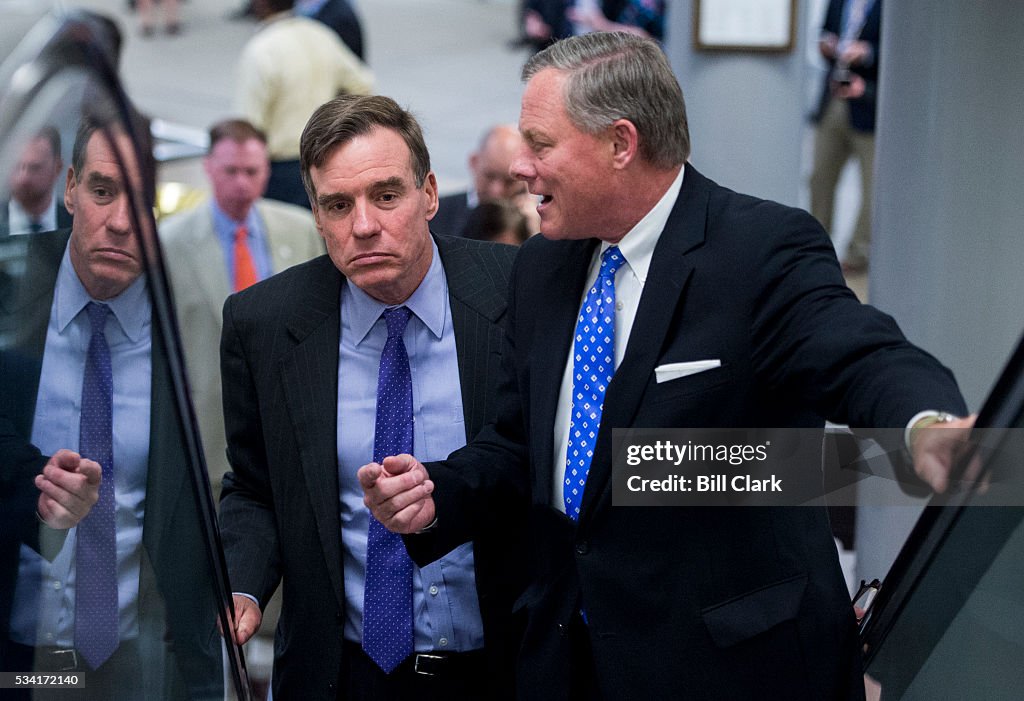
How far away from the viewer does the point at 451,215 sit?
5.94m

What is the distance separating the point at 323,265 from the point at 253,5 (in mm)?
4651

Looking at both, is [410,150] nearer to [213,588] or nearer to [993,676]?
[213,588]

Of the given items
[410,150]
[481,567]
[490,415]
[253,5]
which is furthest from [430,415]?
[253,5]

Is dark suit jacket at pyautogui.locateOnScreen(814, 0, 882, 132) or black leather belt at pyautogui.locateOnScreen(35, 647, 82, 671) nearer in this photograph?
black leather belt at pyautogui.locateOnScreen(35, 647, 82, 671)

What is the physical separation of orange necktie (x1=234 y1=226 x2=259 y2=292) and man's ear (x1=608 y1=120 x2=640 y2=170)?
2.91 meters

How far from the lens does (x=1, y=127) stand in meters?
1.84

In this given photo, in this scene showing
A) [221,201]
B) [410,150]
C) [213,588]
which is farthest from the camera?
[221,201]

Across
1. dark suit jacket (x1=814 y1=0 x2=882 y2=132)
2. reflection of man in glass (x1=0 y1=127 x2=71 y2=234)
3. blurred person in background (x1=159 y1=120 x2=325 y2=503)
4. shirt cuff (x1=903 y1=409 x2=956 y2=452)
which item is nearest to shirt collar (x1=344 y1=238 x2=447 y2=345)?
reflection of man in glass (x1=0 y1=127 x2=71 y2=234)

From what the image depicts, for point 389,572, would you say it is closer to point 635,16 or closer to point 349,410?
point 349,410

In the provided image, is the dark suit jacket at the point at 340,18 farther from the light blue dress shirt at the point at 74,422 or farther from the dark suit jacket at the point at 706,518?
the light blue dress shirt at the point at 74,422

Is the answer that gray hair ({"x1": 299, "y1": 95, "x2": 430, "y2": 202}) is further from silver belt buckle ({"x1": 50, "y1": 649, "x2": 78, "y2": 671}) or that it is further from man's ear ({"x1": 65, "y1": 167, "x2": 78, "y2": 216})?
silver belt buckle ({"x1": 50, "y1": 649, "x2": 78, "y2": 671})

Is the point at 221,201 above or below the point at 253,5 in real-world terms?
below

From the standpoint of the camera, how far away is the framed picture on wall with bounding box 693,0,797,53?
6586 millimetres

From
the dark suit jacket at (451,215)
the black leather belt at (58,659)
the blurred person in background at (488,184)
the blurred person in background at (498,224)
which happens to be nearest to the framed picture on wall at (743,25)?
the blurred person in background at (488,184)
